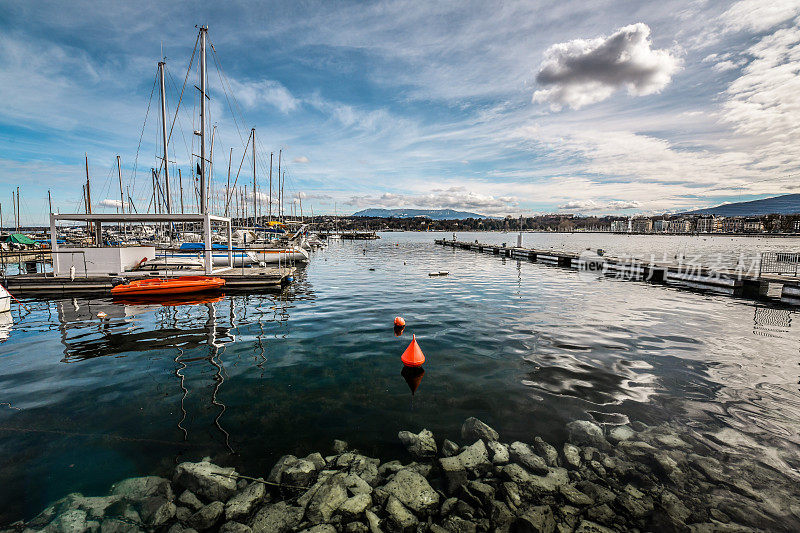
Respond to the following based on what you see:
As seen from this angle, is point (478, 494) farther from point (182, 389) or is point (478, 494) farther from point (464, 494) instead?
point (182, 389)

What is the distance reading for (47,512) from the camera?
5.05 metres

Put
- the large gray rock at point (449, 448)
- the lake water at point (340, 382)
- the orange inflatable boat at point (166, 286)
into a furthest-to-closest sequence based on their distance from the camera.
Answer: the orange inflatable boat at point (166, 286) → the lake water at point (340, 382) → the large gray rock at point (449, 448)

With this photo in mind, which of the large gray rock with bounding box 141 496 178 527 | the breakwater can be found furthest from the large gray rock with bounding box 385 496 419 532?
the large gray rock with bounding box 141 496 178 527

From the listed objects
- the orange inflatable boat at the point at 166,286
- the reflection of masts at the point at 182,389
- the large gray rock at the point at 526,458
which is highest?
the orange inflatable boat at the point at 166,286

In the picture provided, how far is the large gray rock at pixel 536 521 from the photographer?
4.84 meters

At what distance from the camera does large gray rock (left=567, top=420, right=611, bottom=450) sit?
22.0 feet

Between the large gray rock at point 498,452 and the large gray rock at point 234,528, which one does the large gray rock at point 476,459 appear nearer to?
the large gray rock at point 498,452

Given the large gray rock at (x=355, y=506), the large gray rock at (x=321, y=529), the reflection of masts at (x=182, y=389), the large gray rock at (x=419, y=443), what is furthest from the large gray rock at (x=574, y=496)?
the reflection of masts at (x=182, y=389)

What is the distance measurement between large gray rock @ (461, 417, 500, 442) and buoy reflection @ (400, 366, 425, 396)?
6.42 ft

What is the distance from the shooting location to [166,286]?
21000mm

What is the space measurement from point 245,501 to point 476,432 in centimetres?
449

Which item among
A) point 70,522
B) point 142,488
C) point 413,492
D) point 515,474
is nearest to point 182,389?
point 142,488

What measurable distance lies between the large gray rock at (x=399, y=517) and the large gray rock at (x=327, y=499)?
2.52 feet

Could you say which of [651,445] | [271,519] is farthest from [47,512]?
[651,445]
